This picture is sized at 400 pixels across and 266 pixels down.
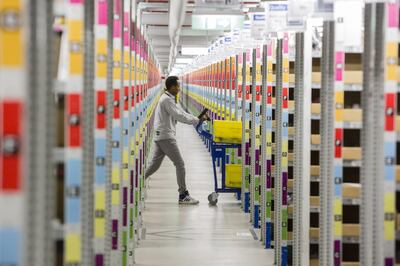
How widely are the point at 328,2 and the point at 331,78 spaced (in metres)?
0.60

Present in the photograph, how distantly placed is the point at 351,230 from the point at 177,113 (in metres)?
7.24

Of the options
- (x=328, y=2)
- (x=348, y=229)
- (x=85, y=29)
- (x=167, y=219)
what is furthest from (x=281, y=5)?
(x=167, y=219)

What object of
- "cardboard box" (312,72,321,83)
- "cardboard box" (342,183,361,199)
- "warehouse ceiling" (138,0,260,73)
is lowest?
"cardboard box" (342,183,361,199)

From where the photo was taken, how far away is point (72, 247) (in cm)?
441

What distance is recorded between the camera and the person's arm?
1403 cm

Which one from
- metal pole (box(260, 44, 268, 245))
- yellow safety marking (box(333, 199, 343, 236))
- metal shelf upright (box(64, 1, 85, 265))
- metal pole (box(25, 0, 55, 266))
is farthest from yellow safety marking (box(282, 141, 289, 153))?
metal pole (box(25, 0, 55, 266))

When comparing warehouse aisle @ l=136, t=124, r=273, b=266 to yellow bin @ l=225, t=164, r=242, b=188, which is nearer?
warehouse aisle @ l=136, t=124, r=273, b=266

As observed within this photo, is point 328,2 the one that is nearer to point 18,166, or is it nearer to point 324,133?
point 324,133

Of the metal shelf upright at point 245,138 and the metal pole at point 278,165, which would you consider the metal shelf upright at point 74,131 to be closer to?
the metal pole at point 278,165

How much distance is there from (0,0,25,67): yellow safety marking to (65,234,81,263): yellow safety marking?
5.05 feet

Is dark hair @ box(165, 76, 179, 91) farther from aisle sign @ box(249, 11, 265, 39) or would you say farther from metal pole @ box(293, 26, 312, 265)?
metal pole @ box(293, 26, 312, 265)

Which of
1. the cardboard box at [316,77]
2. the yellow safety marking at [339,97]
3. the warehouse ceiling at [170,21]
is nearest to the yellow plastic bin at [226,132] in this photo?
the warehouse ceiling at [170,21]

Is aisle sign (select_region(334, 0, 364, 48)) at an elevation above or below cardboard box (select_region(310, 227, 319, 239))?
above

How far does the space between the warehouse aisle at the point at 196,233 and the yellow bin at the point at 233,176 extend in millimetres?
443
